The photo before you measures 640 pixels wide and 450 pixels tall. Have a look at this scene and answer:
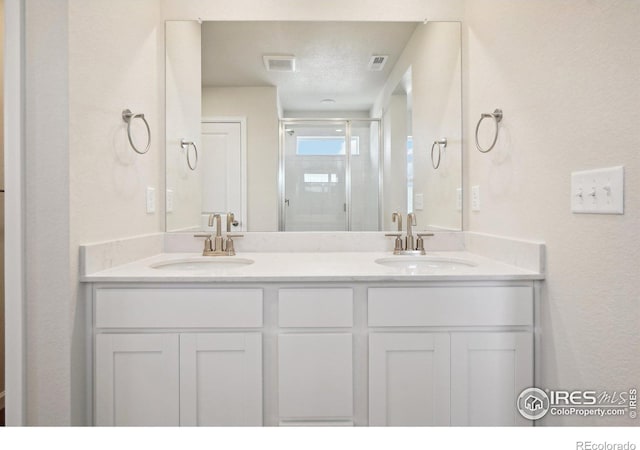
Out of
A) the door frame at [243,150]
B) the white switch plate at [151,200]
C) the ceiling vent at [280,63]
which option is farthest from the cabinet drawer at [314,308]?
the ceiling vent at [280,63]

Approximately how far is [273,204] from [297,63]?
2.33 feet

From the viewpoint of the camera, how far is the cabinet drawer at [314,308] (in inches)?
52.7

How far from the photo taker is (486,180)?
5.76 feet

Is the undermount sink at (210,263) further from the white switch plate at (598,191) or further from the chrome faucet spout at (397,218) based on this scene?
the white switch plate at (598,191)

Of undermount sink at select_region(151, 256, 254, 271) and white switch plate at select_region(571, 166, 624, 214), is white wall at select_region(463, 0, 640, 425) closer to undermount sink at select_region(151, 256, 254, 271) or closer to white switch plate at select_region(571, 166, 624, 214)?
white switch plate at select_region(571, 166, 624, 214)

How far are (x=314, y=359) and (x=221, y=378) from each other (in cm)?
32

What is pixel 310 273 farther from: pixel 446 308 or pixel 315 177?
pixel 315 177

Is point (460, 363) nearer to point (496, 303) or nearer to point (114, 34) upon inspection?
point (496, 303)

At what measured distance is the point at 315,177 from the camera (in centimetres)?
197

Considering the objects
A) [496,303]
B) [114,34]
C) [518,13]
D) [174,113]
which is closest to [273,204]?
[174,113]

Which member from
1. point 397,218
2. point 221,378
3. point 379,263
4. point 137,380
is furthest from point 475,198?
point 137,380

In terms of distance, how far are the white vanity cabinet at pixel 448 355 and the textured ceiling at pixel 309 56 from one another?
1073 millimetres

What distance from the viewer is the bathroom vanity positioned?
4.33 feet

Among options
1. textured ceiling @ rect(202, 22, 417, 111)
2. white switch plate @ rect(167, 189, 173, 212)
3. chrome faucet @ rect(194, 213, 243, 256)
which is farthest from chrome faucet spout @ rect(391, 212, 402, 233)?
white switch plate @ rect(167, 189, 173, 212)
